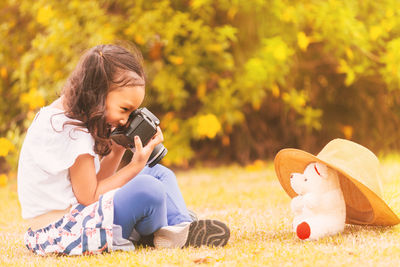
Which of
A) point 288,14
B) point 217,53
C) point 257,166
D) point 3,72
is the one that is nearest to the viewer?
point 288,14

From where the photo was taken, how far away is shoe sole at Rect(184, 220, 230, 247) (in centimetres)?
234

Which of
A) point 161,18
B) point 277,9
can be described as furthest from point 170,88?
point 277,9

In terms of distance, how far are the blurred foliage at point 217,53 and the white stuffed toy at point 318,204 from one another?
2.19 meters

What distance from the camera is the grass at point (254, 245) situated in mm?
2064

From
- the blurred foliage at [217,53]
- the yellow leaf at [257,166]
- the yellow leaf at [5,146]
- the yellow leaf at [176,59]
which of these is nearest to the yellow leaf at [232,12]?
the blurred foliage at [217,53]

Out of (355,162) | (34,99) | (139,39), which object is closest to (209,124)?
(139,39)

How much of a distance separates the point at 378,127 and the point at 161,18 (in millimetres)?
2415

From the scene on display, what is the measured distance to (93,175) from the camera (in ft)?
7.49

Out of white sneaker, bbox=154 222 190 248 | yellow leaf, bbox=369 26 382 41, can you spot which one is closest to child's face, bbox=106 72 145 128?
white sneaker, bbox=154 222 190 248

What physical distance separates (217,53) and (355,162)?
2.51 m

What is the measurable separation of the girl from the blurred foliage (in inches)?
88.7

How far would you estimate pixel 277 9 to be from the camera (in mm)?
4613

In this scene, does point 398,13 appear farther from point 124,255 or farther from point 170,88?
point 124,255

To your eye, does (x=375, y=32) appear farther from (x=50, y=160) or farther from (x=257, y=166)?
(x=50, y=160)
